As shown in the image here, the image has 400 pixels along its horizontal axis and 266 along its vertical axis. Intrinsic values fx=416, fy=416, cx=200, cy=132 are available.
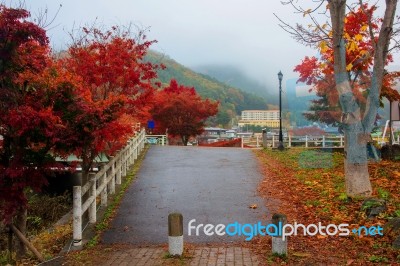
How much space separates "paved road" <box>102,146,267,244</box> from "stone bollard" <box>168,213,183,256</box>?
1033 millimetres

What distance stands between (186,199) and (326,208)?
12.5ft

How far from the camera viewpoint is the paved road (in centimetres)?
848

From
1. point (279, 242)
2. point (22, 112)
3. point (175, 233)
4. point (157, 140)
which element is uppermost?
point (22, 112)

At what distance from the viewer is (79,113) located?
7.67m

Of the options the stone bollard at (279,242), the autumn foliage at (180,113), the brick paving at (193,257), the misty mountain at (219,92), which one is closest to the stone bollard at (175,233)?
the brick paving at (193,257)

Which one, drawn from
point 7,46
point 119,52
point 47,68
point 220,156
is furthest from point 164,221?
point 220,156

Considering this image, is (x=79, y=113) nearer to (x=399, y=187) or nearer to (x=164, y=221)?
(x=164, y=221)

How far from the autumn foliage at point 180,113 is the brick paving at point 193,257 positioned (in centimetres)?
3723

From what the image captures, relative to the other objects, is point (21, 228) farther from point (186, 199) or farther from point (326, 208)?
point (326, 208)

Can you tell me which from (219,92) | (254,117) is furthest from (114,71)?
(219,92)

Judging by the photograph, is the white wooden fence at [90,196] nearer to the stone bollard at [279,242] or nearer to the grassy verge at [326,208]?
the grassy verge at [326,208]

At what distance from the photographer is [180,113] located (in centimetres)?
4528

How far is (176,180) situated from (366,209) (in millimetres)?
7263

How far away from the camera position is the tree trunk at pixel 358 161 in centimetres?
957
